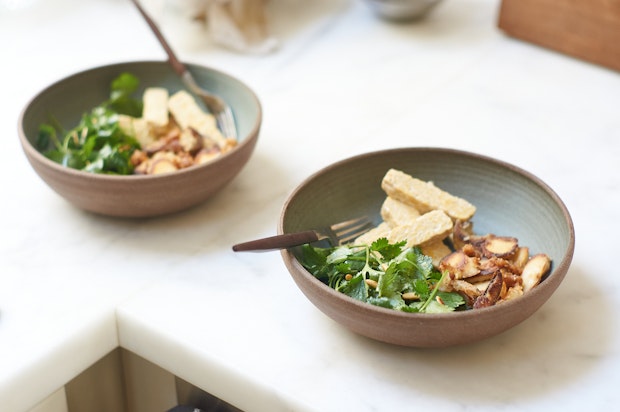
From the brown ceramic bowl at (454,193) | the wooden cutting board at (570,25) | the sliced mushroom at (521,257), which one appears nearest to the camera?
the brown ceramic bowl at (454,193)

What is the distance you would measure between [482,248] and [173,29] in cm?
98

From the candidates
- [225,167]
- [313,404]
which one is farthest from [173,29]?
[313,404]

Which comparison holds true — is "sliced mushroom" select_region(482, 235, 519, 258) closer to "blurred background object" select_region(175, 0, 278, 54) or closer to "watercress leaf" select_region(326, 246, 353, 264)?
"watercress leaf" select_region(326, 246, 353, 264)

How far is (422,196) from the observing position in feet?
3.57

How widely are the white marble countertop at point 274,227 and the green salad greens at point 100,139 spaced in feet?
0.24

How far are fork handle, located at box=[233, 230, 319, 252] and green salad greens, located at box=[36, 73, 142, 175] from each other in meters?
0.31

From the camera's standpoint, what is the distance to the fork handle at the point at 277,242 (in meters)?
0.96

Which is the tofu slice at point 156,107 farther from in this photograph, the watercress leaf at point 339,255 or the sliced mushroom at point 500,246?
the sliced mushroom at point 500,246

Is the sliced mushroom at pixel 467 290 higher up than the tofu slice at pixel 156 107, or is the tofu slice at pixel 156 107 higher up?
the tofu slice at pixel 156 107

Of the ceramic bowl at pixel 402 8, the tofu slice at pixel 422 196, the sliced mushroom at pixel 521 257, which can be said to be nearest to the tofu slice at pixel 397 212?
the tofu slice at pixel 422 196

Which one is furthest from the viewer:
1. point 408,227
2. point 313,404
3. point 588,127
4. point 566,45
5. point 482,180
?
point 566,45

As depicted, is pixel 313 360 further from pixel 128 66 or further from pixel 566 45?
pixel 566 45

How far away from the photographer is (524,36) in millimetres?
1731

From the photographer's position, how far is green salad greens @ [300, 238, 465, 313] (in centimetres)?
92
